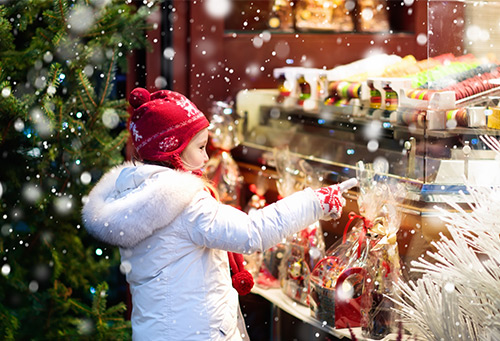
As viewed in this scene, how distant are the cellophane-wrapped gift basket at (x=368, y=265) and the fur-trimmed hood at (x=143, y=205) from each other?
0.65 m

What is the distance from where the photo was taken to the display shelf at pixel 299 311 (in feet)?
8.38

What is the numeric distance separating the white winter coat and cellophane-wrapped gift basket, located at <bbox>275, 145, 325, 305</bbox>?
688 millimetres

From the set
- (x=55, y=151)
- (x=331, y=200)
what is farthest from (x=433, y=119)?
(x=55, y=151)

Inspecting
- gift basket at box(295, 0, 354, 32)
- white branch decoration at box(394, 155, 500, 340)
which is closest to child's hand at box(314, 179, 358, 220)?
white branch decoration at box(394, 155, 500, 340)

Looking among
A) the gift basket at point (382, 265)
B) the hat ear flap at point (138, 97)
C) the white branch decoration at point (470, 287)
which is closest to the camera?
the white branch decoration at point (470, 287)

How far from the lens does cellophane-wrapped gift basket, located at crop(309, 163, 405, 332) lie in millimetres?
2488

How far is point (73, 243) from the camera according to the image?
10.6ft

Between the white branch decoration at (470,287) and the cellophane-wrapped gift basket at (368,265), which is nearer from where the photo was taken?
the white branch decoration at (470,287)

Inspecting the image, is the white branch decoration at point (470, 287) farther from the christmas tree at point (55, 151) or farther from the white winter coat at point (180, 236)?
the christmas tree at point (55, 151)

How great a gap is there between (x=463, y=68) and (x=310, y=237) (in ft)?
3.05

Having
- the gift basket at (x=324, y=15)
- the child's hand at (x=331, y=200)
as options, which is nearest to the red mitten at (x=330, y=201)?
the child's hand at (x=331, y=200)

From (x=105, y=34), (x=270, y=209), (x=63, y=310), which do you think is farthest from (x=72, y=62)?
(x=270, y=209)

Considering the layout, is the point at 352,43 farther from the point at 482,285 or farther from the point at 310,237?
the point at 482,285

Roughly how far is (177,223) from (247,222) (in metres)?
0.22
